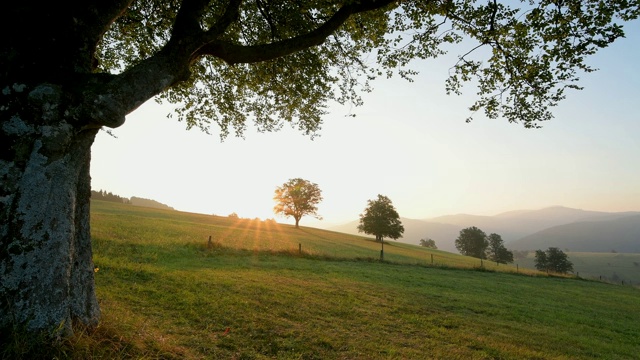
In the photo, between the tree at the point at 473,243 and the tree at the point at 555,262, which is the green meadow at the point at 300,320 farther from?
the tree at the point at 473,243

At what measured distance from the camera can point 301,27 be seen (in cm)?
1005

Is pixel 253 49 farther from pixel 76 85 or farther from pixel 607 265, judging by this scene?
pixel 607 265

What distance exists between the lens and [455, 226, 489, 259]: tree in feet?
335

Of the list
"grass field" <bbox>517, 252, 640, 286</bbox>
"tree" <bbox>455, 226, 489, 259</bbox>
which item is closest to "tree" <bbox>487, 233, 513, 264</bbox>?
"tree" <bbox>455, 226, 489, 259</bbox>

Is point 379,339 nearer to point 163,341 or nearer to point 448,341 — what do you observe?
point 448,341

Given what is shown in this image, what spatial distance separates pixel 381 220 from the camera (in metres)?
73.9

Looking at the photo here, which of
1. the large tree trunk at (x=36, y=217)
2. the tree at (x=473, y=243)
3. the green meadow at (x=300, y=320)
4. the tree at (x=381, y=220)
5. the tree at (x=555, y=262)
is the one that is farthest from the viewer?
the tree at (x=473, y=243)

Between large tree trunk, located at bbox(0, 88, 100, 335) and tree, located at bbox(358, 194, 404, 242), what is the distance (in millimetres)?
71704

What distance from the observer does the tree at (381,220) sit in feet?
241

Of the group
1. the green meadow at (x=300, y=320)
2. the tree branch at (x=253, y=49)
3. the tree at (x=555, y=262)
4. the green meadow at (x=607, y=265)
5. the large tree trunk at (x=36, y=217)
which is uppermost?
the tree branch at (x=253, y=49)

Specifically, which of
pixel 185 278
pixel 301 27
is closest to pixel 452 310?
pixel 185 278

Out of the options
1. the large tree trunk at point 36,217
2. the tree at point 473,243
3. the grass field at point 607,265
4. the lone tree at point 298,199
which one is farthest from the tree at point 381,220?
the grass field at point 607,265

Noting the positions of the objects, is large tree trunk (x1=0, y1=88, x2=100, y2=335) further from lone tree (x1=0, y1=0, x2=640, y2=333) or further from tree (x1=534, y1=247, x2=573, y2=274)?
tree (x1=534, y1=247, x2=573, y2=274)

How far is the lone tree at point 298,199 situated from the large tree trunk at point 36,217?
77.4 meters
